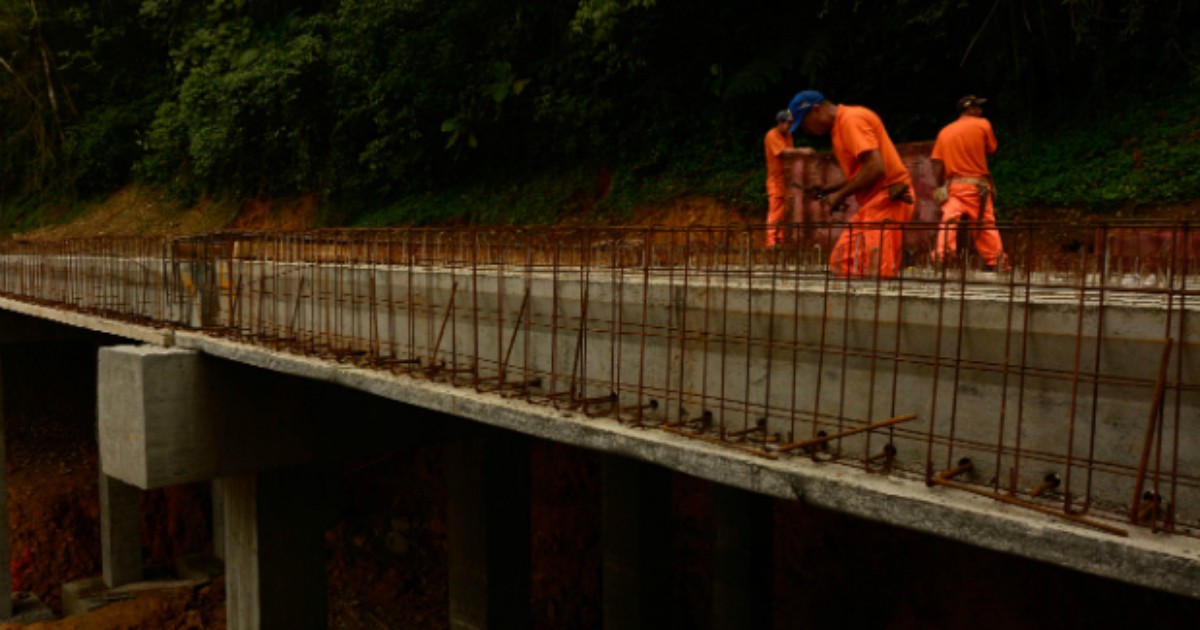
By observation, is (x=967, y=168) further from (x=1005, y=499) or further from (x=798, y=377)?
(x=1005, y=499)

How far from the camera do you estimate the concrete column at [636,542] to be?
10.3 meters

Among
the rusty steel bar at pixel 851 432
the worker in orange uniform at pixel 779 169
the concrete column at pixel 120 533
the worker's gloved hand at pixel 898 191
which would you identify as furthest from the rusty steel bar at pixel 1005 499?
the concrete column at pixel 120 533

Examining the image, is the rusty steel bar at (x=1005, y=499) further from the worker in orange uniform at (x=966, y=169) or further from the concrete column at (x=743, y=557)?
the concrete column at (x=743, y=557)

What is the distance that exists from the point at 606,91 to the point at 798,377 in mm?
12980

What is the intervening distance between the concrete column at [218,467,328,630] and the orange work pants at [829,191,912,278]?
4.98m

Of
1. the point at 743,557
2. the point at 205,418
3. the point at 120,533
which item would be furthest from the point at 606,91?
the point at 120,533

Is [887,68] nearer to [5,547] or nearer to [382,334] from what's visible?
[382,334]

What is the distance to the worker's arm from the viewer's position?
5.58 metres

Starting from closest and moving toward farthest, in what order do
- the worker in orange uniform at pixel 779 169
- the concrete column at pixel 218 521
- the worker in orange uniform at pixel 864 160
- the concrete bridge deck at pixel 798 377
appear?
the concrete bridge deck at pixel 798 377, the worker in orange uniform at pixel 864 160, the worker in orange uniform at pixel 779 169, the concrete column at pixel 218 521

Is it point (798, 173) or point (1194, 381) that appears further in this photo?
point (798, 173)

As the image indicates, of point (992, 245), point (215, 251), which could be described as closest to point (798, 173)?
point (992, 245)

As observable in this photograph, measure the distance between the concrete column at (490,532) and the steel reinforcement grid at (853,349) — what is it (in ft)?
9.55

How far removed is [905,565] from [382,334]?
689 cm

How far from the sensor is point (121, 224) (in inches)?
1102
